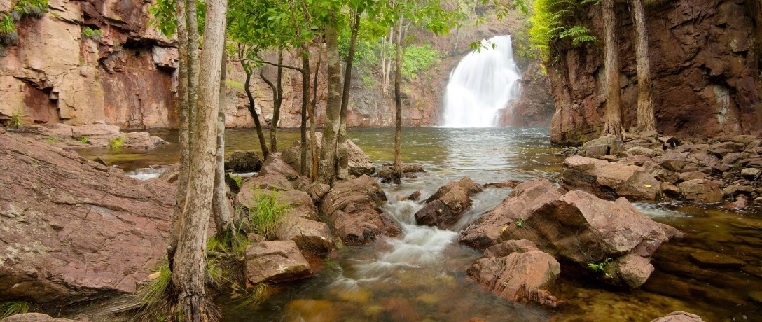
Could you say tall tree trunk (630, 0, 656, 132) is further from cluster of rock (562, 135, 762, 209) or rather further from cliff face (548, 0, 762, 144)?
cluster of rock (562, 135, 762, 209)

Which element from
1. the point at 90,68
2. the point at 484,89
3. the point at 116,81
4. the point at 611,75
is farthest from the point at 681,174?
the point at 484,89

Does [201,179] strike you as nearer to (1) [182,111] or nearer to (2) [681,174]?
(1) [182,111]

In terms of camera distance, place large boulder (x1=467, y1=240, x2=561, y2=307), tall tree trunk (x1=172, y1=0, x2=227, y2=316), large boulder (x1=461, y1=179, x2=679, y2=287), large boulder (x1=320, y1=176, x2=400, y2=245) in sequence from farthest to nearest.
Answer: large boulder (x1=320, y1=176, x2=400, y2=245)
large boulder (x1=461, y1=179, x2=679, y2=287)
large boulder (x1=467, y1=240, x2=561, y2=307)
tall tree trunk (x1=172, y1=0, x2=227, y2=316)

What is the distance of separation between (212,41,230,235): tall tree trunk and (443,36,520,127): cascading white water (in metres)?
41.3

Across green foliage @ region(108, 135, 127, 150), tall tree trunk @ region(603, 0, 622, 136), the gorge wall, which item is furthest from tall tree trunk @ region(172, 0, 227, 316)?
green foliage @ region(108, 135, 127, 150)

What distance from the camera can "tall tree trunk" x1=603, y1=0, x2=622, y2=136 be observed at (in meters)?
16.3

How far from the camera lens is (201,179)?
151 inches

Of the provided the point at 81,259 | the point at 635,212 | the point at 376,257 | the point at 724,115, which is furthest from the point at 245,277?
the point at 724,115

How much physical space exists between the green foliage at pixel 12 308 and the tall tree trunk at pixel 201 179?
4.85ft

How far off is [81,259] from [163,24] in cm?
426

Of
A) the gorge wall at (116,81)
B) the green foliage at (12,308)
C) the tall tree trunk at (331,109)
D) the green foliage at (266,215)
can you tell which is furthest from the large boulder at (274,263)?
the gorge wall at (116,81)

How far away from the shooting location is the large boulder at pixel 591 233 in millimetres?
5496

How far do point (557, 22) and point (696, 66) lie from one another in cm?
644

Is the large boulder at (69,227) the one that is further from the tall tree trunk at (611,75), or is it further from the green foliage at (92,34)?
the green foliage at (92,34)
